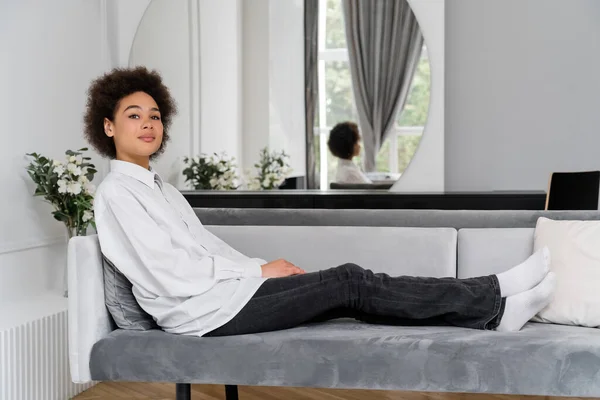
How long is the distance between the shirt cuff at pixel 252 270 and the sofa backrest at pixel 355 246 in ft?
1.38

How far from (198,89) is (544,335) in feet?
9.87

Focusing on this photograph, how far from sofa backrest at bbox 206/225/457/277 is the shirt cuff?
42cm

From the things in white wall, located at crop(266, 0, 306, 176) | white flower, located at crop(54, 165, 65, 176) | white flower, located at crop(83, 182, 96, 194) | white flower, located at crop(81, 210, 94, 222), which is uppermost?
white wall, located at crop(266, 0, 306, 176)

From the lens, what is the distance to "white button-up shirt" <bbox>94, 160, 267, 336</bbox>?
223cm

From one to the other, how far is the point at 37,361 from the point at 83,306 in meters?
0.92

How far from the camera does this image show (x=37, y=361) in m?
2.99

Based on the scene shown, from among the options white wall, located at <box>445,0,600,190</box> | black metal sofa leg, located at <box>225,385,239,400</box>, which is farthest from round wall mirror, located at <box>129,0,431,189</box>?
black metal sofa leg, located at <box>225,385,239,400</box>

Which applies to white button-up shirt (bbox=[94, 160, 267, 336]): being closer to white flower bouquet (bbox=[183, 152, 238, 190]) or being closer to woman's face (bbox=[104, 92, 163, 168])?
woman's face (bbox=[104, 92, 163, 168])

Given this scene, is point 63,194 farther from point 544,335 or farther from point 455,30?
point 455,30

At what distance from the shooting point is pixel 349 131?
14.4 ft

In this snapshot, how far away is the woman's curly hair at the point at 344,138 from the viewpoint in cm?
439

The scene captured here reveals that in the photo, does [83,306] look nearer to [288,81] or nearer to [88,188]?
[88,188]

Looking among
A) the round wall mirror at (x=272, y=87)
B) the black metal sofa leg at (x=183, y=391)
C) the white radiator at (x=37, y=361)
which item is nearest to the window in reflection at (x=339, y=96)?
the round wall mirror at (x=272, y=87)

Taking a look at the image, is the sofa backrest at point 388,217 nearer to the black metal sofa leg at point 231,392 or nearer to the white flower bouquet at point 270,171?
the black metal sofa leg at point 231,392
